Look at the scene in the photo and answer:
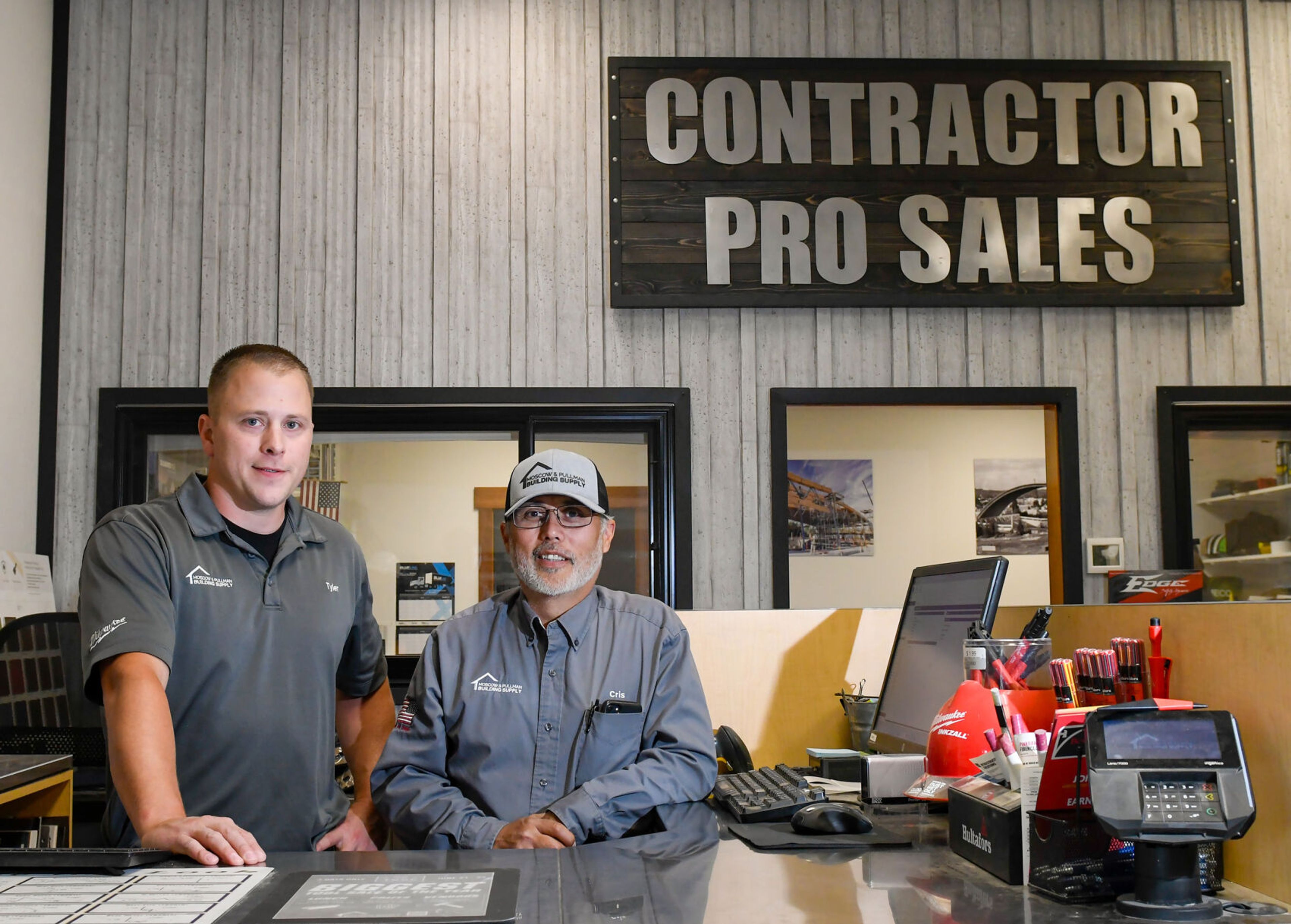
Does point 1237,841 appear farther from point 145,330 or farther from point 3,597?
point 145,330

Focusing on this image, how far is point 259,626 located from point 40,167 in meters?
2.76

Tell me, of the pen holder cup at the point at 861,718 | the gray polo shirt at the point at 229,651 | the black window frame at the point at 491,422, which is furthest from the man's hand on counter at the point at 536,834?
the black window frame at the point at 491,422

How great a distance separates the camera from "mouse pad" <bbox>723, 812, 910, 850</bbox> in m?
1.41

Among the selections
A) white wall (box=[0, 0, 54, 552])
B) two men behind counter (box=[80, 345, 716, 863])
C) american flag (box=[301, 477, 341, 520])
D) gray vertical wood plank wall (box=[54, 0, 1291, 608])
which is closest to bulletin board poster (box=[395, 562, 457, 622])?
american flag (box=[301, 477, 341, 520])

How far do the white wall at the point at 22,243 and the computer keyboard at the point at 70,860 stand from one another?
2652mm

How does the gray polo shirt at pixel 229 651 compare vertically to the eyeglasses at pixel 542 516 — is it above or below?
below

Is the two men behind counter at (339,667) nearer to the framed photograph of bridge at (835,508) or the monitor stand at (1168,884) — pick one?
the monitor stand at (1168,884)

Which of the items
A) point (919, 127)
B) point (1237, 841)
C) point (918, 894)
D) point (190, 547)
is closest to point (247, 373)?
point (190, 547)

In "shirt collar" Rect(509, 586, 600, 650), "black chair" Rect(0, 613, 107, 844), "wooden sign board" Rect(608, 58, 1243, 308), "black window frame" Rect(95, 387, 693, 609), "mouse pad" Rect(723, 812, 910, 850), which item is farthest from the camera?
"wooden sign board" Rect(608, 58, 1243, 308)

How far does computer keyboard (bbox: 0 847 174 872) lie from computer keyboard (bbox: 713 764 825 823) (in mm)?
858

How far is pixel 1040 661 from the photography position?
1675mm

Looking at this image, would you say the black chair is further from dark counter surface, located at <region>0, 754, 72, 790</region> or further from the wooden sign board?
the wooden sign board

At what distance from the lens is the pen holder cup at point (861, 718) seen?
2328 millimetres

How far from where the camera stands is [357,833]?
183 centimetres
